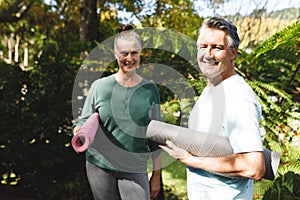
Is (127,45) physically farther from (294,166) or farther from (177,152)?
(294,166)

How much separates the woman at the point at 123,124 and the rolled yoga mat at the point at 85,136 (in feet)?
0.38

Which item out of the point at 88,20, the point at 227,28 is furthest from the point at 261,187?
the point at 88,20

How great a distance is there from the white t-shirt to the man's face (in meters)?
0.05

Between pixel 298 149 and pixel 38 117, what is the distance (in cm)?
301

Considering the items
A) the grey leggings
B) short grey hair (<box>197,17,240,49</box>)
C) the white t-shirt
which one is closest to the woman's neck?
the grey leggings

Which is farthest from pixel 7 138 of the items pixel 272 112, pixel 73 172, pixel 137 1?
pixel 272 112

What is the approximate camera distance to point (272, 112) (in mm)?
3219

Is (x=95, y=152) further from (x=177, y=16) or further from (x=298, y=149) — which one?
(x=177, y=16)

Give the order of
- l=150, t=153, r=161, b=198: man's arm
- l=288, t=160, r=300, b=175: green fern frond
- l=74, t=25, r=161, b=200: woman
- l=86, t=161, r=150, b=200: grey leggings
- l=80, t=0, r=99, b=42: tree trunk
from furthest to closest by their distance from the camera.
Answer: l=80, t=0, r=99, b=42: tree trunk < l=288, t=160, r=300, b=175: green fern frond < l=150, t=153, r=161, b=198: man's arm < l=86, t=161, r=150, b=200: grey leggings < l=74, t=25, r=161, b=200: woman

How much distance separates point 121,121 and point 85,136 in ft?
0.92

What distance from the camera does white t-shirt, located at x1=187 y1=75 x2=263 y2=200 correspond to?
4.11 ft

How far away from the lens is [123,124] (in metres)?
2.33

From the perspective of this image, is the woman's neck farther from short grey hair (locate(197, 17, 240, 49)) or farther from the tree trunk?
the tree trunk

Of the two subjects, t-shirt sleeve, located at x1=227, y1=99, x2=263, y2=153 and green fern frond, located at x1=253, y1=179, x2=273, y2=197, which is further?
green fern frond, located at x1=253, y1=179, x2=273, y2=197
